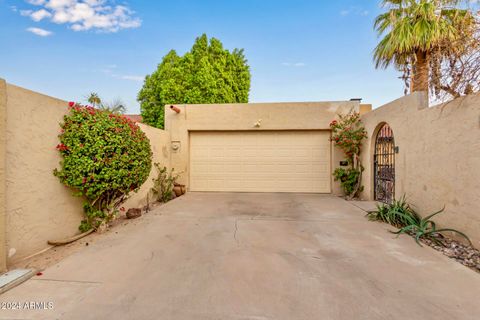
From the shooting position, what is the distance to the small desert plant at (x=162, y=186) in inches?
268

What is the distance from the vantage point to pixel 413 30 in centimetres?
676

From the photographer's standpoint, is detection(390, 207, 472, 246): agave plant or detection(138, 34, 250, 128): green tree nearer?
detection(390, 207, 472, 246): agave plant

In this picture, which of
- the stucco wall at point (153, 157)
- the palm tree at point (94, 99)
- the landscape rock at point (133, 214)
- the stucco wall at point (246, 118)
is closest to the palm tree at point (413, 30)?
the stucco wall at point (246, 118)

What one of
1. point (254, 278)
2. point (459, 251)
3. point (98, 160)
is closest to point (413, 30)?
point (459, 251)

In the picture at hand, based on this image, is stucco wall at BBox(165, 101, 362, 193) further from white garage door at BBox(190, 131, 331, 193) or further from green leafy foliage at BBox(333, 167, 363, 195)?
green leafy foliage at BBox(333, 167, 363, 195)

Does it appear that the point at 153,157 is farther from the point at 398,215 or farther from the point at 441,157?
the point at 441,157

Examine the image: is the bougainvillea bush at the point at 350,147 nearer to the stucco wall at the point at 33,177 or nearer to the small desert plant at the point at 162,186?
the small desert plant at the point at 162,186

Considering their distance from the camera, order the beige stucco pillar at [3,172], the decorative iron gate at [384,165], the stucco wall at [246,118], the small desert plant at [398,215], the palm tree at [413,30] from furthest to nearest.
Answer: the stucco wall at [246,118] → the palm tree at [413,30] → the decorative iron gate at [384,165] → the small desert plant at [398,215] → the beige stucco pillar at [3,172]

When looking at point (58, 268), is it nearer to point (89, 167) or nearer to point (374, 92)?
point (89, 167)

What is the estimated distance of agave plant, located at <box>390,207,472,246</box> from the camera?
3407 mm

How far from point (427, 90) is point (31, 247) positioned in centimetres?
731

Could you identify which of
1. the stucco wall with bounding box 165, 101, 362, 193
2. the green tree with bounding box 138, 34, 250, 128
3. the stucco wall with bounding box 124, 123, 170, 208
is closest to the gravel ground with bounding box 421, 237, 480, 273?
the stucco wall with bounding box 165, 101, 362, 193

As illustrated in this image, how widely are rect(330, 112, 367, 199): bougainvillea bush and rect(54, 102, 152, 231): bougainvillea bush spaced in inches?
244

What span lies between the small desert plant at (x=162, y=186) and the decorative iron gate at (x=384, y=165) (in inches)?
261
